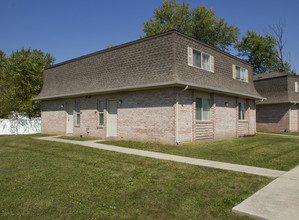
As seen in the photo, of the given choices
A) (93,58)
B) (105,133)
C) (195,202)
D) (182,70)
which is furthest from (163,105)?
(195,202)

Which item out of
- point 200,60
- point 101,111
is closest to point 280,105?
point 200,60

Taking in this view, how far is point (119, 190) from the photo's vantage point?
5023 millimetres

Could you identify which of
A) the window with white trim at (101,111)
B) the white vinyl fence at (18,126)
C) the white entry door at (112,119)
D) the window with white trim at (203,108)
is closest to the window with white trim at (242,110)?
the window with white trim at (203,108)

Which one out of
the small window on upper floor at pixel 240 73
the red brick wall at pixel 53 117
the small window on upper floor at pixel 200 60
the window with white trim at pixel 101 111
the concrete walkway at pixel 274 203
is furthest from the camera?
the red brick wall at pixel 53 117

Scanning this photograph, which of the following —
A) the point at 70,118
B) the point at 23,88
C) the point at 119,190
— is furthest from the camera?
the point at 23,88

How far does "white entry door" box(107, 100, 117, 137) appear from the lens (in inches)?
585

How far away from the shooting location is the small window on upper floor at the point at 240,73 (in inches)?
Answer: 688

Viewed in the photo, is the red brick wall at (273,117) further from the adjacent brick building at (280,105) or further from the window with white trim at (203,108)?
the window with white trim at (203,108)

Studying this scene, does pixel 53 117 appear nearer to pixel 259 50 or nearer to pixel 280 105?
pixel 280 105

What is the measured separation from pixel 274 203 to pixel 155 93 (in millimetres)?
8970

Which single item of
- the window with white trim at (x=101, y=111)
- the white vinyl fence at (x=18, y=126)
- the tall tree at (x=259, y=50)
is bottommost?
the white vinyl fence at (x=18, y=126)

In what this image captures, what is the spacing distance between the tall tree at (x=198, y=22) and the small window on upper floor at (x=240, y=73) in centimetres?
2652

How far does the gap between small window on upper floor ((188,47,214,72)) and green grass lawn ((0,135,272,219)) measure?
742 cm

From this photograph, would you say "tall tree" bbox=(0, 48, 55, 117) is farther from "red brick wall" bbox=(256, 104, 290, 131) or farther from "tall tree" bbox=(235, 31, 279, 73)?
"tall tree" bbox=(235, 31, 279, 73)
